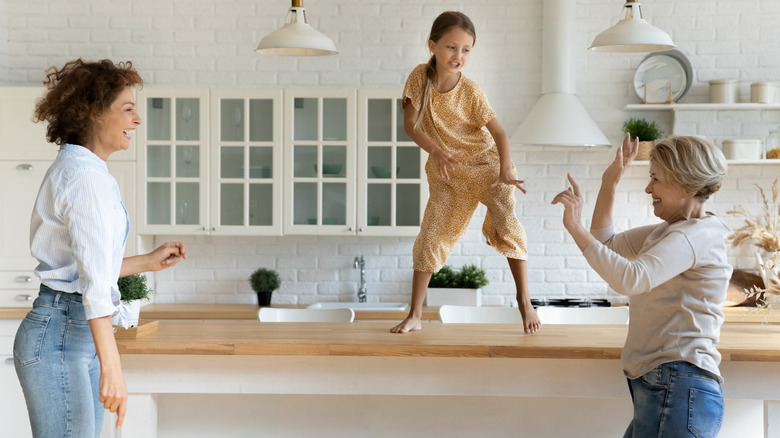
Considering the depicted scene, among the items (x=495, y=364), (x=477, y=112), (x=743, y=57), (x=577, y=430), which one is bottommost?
(x=577, y=430)

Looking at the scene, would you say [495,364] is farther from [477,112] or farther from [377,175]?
[377,175]

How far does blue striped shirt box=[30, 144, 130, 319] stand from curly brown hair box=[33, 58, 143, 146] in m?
0.05

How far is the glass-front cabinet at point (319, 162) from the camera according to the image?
15.6 feet

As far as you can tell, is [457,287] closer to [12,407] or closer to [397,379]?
→ [397,379]

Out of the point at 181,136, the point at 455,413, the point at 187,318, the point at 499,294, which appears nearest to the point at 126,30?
the point at 181,136

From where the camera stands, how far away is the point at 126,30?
200 inches

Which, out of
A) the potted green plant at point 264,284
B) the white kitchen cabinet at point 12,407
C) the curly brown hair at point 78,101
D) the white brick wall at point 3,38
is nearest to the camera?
the curly brown hair at point 78,101

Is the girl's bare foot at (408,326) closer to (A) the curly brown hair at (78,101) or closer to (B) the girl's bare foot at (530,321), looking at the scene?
(B) the girl's bare foot at (530,321)

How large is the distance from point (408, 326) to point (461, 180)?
0.54m

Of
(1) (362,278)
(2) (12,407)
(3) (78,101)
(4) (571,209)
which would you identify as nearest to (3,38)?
(2) (12,407)

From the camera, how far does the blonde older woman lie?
1944 mm

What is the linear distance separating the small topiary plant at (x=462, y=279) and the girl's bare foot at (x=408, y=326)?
6.41 feet

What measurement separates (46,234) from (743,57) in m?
4.40

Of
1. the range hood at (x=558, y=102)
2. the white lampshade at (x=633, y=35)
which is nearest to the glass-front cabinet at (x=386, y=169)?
the range hood at (x=558, y=102)
